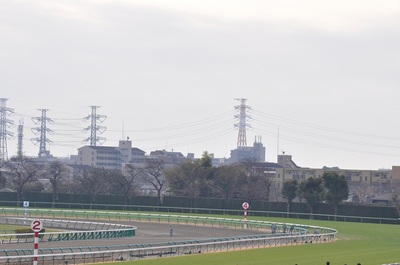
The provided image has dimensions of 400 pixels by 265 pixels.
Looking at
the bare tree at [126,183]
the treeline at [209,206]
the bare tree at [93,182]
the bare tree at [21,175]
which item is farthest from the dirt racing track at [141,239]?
the bare tree at [126,183]

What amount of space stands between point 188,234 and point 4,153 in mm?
133533

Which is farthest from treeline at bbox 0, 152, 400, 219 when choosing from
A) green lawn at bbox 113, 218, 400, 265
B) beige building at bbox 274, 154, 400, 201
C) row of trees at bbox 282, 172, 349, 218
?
green lawn at bbox 113, 218, 400, 265

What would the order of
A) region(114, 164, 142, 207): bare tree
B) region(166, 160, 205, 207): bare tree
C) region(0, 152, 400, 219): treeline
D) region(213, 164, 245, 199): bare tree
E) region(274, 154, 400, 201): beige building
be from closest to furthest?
region(0, 152, 400, 219): treeline, region(213, 164, 245, 199): bare tree, region(166, 160, 205, 207): bare tree, region(114, 164, 142, 207): bare tree, region(274, 154, 400, 201): beige building

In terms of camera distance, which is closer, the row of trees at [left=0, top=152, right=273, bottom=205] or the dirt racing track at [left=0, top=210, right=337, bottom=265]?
the dirt racing track at [left=0, top=210, right=337, bottom=265]

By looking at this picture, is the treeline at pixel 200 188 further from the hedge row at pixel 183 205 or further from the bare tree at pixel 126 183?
the hedge row at pixel 183 205

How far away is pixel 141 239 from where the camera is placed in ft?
169

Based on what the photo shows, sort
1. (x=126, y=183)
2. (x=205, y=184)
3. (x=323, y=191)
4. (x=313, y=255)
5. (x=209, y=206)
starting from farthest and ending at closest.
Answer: (x=126, y=183)
(x=205, y=184)
(x=209, y=206)
(x=323, y=191)
(x=313, y=255)

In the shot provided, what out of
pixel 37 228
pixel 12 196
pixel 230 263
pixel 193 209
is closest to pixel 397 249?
pixel 230 263

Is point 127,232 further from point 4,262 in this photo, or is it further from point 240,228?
point 4,262

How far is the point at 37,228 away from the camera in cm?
2959

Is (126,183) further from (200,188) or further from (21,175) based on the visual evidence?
(21,175)

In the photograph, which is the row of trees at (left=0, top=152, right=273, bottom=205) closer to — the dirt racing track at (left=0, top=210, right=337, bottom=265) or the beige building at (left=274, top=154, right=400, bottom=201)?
the beige building at (left=274, top=154, right=400, bottom=201)

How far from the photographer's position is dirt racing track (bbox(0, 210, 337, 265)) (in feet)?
124

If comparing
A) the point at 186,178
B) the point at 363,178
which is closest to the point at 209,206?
the point at 186,178
